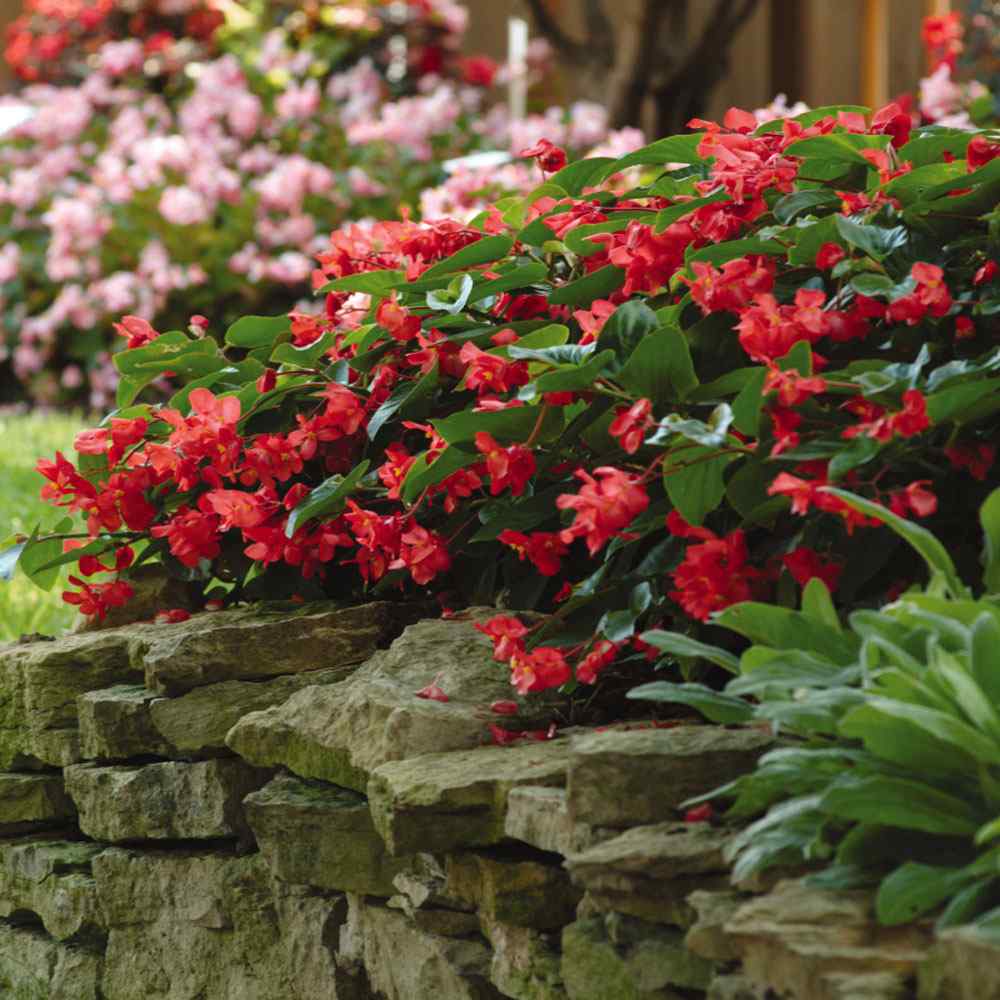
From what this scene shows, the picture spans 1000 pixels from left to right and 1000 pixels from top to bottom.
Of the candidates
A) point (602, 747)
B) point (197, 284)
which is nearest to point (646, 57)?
point (197, 284)

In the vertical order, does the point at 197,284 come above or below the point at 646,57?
below

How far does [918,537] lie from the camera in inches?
59.1

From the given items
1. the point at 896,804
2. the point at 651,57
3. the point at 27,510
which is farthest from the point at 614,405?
the point at 651,57

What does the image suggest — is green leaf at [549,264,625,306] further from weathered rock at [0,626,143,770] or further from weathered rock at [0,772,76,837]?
weathered rock at [0,772,76,837]

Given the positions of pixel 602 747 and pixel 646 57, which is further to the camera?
pixel 646 57

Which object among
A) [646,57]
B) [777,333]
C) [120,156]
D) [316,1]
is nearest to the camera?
[777,333]

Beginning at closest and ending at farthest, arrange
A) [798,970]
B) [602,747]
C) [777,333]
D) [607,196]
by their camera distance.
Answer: [798,970] < [602,747] < [777,333] < [607,196]

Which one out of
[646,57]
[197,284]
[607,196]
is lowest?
[197,284]

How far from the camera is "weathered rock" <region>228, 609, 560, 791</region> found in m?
1.87

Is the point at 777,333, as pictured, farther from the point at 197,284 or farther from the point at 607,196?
the point at 197,284

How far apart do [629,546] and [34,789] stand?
3.41 feet

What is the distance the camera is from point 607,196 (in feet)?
7.34

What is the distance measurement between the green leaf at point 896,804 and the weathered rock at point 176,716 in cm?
99

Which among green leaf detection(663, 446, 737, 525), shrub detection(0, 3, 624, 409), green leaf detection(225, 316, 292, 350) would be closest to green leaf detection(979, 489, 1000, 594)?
green leaf detection(663, 446, 737, 525)
